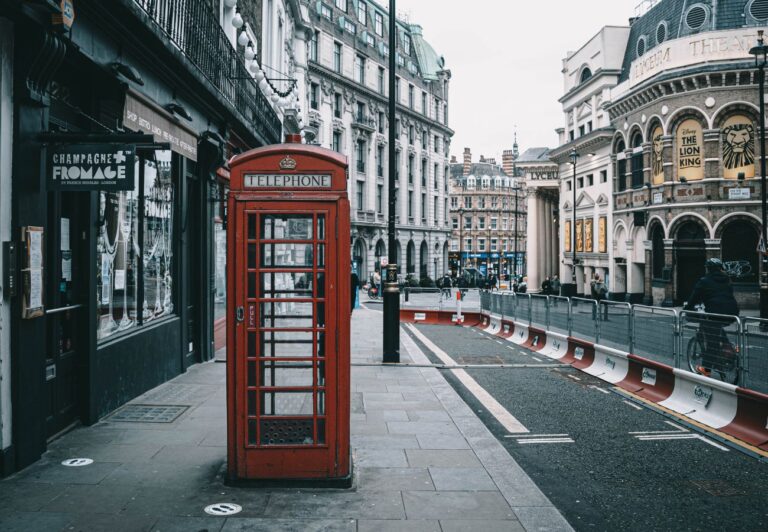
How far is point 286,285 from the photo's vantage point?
5.46 metres

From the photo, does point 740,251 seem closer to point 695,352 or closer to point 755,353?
point 695,352

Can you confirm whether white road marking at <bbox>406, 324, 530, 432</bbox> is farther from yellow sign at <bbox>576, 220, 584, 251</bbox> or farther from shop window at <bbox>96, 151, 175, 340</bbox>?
yellow sign at <bbox>576, 220, 584, 251</bbox>

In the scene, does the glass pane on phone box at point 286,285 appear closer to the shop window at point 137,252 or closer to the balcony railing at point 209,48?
the shop window at point 137,252

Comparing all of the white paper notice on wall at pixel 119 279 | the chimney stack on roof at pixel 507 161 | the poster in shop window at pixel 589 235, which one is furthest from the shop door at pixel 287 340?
the chimney stack on roof at pixel 507 161

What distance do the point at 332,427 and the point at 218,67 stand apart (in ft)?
31.6

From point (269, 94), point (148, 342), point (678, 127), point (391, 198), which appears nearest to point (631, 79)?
point (678, 127)

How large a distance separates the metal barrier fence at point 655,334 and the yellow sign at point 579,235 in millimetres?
38313

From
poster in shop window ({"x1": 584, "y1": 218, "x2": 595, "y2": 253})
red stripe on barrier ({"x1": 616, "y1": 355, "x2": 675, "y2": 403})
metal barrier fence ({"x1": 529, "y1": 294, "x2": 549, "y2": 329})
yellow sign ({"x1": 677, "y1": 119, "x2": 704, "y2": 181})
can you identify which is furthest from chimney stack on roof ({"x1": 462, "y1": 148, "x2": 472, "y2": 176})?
red stripe on barrier ({"x1": 616, "y1": 355, "x2": 675, "y2": 403})

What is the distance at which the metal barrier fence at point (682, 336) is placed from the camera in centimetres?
804

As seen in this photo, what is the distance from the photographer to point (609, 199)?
142 ft

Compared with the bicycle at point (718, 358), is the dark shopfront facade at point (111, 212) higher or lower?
higher

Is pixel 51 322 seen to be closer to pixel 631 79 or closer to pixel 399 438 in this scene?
pixel 399 438

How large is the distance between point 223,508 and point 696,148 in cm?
3487

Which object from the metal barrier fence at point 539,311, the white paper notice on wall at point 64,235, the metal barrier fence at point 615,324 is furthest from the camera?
the metal barrier fence at point 539,311
